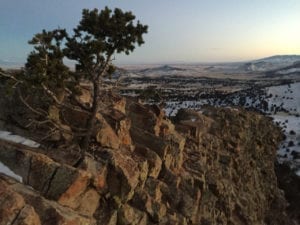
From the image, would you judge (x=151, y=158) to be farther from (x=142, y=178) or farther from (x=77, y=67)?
(x=77, y=67)

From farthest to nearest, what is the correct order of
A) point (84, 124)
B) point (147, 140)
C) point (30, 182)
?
point (147, 140)
point (84, 124)
point (30, 182)

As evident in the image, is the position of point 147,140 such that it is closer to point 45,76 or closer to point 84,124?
point 84,124

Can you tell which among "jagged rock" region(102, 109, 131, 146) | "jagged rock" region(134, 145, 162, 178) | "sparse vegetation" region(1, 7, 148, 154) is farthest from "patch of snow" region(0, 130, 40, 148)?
"jagged rock" region(134, 145, 162, 178)

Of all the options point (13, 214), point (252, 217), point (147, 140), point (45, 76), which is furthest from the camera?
point (252, 217)

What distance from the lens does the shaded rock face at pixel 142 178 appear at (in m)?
16.3

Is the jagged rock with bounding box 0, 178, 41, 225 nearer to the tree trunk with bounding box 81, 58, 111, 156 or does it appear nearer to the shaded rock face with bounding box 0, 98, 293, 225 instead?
the shaded rock face with bounding box 0, 98, 293, 225

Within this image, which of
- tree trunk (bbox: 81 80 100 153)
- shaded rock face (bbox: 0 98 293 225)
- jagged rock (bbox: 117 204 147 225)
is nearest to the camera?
shaded rock face (bbox: 0 98 293 225)

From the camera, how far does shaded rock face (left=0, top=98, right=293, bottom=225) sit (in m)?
16.3

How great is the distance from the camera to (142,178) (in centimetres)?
2156

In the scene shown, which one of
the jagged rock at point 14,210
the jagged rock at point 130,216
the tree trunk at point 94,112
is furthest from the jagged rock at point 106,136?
the jagged rock at point 14,210

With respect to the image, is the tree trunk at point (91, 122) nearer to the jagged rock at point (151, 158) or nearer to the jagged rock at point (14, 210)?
the jagged rock at point (151, 158)

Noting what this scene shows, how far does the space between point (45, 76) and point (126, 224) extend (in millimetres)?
8393

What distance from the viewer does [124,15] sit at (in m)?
21.0

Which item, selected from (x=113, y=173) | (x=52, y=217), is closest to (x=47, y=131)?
(x=113, y=173)
